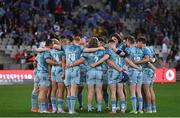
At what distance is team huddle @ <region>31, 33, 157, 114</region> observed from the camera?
1950cm

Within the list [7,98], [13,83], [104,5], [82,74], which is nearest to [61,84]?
[82,74]

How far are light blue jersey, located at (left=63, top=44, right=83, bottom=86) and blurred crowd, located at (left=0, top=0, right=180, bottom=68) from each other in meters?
17.8

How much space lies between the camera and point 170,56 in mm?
40406

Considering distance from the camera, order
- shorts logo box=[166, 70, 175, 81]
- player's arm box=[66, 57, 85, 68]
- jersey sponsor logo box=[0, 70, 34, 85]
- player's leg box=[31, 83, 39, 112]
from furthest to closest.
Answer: shorts logo box=[166, 70, 175, 81] < jersey sponsor logo box=[0, 70, 34, 85] < player's leg box=[31, 83, 39, 112] < player's arm box=[66, 57, 85, 68]

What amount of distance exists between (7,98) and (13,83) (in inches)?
371

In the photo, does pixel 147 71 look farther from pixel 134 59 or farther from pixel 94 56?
pixel 94 56

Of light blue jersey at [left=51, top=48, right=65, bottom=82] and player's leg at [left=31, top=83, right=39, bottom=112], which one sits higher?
light blue jersey at [left=51, top=48, right=65, bottom=82]

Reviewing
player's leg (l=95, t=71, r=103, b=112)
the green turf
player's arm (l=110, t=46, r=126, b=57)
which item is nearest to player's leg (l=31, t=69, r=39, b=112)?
the green turf

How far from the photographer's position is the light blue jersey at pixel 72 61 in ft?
63.7

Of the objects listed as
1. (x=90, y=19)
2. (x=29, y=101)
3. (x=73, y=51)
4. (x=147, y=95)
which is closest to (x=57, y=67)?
(x=73, y=51)

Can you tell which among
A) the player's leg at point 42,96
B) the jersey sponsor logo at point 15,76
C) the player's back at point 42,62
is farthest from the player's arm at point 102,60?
the jersey sponsor logo at point 15,76

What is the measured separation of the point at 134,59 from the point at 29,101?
622cm

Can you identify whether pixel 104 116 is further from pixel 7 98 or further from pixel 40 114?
pixel 7 98

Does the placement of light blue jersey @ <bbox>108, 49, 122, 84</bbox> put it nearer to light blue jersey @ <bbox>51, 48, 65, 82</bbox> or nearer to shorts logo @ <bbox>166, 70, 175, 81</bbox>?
light blue jersey @ <bbox>51, 48, 65, 82</bbox>
